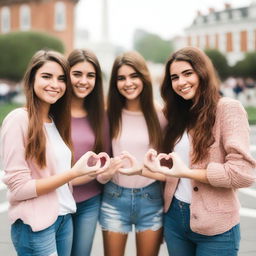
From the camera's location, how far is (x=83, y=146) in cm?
354

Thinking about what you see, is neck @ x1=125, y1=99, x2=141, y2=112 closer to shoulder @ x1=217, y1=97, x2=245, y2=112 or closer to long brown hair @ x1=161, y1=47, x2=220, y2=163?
long brown hair @ x1=161, y1=47, x2=220, y2=163

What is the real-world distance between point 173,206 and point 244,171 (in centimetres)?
68

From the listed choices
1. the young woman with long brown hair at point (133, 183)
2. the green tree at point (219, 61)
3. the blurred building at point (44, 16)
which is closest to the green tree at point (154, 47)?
the green tree at point (219, 61)

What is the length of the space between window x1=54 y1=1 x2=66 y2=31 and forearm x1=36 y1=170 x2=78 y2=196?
40234 millimetres

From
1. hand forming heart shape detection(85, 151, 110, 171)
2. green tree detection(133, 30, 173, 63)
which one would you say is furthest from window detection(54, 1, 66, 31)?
green tree detection(133, 30, 173, 63)

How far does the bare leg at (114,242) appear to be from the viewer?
3.56m

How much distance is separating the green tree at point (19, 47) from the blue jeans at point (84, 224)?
87.7 ft

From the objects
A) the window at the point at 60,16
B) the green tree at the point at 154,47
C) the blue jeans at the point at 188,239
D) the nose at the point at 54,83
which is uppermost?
the green tree at the point at 154,47

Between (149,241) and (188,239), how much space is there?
21.4 inches

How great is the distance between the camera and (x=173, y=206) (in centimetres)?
313

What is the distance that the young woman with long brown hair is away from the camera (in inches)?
137

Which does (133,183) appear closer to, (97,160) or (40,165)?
(97,160)

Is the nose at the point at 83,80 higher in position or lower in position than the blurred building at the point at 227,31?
lower

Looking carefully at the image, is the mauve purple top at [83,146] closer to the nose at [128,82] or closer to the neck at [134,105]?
the neck at [134,105]
